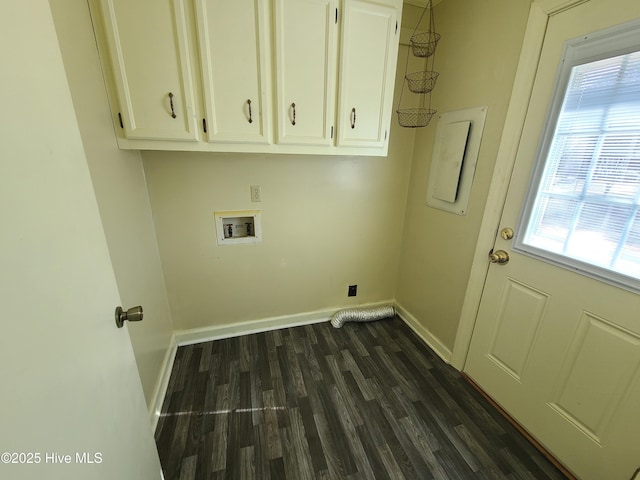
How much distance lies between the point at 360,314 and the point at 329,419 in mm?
984

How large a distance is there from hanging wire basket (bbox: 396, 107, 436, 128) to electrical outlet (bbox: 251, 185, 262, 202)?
1190mm

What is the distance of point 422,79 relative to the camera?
1978 mm

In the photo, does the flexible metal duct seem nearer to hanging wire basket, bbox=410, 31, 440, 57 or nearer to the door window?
the door window

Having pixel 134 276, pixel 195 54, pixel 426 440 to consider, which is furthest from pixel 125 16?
pixel 426 440

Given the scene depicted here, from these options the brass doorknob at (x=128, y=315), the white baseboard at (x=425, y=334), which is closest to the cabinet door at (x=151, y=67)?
the brass doorknob at (x=128, y=315)

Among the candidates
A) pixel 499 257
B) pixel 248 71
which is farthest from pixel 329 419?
pixel 248 71

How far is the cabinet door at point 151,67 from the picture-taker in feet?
3.78

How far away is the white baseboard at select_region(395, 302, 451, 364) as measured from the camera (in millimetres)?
1984

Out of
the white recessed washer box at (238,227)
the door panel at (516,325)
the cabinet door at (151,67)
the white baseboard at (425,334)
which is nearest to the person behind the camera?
the cabinet door at (151,67)

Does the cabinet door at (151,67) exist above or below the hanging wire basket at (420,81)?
below

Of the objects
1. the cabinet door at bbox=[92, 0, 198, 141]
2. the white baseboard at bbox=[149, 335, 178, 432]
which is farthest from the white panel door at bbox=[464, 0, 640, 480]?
the white baseboard at bbox=[149, 335, 178, 432]

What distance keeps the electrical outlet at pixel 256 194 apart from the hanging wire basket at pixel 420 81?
1.34 meters

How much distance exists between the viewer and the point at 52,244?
0.52 m

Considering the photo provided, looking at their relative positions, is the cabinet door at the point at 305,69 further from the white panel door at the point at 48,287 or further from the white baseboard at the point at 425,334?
the white baseboard at the point at 425,334
